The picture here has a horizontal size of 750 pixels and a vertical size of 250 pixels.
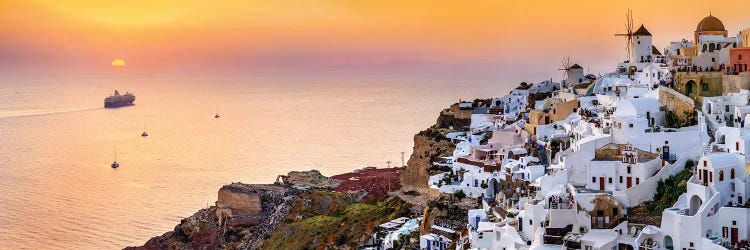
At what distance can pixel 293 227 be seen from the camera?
3139cm

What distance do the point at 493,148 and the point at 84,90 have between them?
14622 cm

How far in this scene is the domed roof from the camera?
2812cm

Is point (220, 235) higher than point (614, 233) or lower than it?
lower

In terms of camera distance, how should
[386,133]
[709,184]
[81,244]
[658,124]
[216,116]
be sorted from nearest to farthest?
1. [709,184]
2. [658,124]
3. [81,244]
4. [386,133]
5. [216,116]

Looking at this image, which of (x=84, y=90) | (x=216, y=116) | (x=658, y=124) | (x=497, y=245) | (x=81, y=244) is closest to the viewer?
(x=497, y=245)

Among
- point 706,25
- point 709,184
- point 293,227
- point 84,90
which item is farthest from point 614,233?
Answer: point 84,90

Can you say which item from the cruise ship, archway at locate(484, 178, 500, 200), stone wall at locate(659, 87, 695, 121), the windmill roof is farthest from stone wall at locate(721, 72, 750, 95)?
the cruise ship

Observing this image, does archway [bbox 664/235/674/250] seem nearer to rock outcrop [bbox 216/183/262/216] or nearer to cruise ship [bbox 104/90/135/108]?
rock outcrop [bbox 216/183/262/216]

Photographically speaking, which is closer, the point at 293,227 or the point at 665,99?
the point at 665,99

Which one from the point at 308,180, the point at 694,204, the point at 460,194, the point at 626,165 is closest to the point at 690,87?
the point at 626,165

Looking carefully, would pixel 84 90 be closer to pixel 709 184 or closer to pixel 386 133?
pixel 386 133

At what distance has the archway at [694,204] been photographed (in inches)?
647

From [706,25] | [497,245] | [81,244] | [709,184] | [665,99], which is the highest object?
[706,25]

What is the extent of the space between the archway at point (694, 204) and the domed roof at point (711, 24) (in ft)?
43.5
